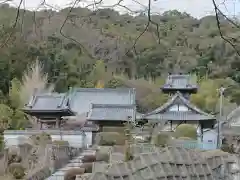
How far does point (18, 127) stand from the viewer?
21141mm

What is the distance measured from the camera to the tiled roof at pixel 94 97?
73.8 feet

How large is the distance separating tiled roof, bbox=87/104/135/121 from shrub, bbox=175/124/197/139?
78.4 inches

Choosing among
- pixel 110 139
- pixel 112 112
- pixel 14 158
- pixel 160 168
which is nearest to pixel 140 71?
pixel 112 112

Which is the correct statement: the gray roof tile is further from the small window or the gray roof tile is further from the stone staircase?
the small window

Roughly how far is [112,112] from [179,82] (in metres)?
5.31

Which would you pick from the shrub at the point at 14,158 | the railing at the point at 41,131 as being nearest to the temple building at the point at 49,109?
the railing at the point at 41,131

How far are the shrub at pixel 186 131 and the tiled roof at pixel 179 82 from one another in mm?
4493

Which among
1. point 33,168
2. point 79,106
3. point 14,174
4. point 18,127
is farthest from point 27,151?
point 79,106

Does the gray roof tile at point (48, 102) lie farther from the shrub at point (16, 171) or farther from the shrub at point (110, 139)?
the shrub at point (16, 171)

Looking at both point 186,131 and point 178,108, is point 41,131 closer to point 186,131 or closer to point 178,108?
point 186,131

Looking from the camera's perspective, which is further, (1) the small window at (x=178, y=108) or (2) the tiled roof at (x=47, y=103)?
(1) the small window at (x=178, y=108)

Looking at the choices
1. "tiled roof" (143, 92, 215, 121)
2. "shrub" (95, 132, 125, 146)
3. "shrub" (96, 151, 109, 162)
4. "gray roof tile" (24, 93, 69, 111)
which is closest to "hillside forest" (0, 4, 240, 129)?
"gray roof tile" (24, 93, 69, 111)

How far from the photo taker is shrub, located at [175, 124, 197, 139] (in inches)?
719

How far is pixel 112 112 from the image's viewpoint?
64.5 feet
